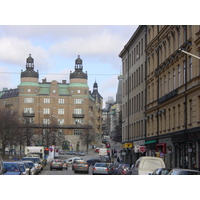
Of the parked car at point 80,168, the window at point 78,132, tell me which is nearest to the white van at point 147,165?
the parked car at point 80,168

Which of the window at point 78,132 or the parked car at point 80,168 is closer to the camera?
the parked car at point 80,168

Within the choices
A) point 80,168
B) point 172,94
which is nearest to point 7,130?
point 80,168

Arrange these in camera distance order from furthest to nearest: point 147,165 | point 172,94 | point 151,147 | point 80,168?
point 151,147 < point 80,168 < point 172,94 < point 147,165

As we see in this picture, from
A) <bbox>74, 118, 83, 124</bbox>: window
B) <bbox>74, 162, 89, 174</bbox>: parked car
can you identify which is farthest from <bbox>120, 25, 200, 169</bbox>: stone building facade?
<bbox>74, 118, 83, 124</bbox>: window

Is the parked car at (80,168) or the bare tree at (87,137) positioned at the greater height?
the bare tree at (87,137)

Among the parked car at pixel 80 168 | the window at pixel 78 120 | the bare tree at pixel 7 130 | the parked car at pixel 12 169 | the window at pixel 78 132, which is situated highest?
the window at pixel 78 120

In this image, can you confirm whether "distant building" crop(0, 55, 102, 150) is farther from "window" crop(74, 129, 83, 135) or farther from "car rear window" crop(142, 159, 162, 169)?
"car rear window" crop(142, 159, 162, 169)

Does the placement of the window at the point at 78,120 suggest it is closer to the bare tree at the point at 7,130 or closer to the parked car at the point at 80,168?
the bare tree at the point at 7,130

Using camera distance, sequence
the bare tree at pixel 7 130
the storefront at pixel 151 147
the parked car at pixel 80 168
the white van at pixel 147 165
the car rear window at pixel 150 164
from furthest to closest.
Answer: the bare tree at pixel 7 130, the storefront at pixel 151 147, the parked car at pixel 80 168, the car rear window at pixel 150 164, the white van at pixel 147 165

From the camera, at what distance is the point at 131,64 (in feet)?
252

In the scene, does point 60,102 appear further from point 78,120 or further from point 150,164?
point 150,164

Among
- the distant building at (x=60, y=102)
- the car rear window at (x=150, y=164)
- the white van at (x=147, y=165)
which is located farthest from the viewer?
the distant building at (x=60, y=102)

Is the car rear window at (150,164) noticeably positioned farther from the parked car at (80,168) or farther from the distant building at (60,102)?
the distant building at (60,102)
